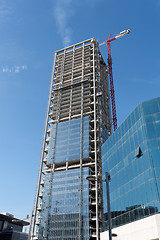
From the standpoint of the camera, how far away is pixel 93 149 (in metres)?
112

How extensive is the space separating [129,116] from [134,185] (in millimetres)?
16443

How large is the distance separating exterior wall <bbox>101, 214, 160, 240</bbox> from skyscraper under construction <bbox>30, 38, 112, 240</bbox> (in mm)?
36418

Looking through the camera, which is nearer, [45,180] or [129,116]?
[129,116]

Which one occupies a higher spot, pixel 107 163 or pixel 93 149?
pixel 93 149

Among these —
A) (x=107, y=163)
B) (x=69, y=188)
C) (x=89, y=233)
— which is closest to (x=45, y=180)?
(x=69, y=188)

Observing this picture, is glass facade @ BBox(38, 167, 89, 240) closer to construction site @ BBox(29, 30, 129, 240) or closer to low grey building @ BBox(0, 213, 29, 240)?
construction site @ BBox(29, 30, 129, 240)

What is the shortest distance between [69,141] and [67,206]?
32.1 meters

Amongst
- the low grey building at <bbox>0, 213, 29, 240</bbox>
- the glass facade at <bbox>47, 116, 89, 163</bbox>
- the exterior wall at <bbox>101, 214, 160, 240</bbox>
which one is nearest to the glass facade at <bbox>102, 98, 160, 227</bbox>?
the exterior wall at <bbox>101, 214, 160, 240</bbox>

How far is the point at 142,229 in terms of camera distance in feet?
128

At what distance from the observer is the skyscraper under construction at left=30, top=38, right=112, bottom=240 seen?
91125mm

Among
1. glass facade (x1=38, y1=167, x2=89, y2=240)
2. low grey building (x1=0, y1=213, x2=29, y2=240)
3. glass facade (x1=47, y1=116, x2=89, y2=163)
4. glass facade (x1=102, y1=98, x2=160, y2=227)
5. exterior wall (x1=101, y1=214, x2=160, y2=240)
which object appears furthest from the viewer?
glass facade (x1=47, y1=116, x2=89, y2=163)

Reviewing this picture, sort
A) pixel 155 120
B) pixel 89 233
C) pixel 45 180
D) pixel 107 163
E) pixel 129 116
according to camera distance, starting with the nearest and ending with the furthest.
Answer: pixel 155 120 → pixel 129 116 → pixel 107 163 → pixel 89 233 → pixel 45 180

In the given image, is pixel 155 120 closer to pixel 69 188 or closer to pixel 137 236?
pixel 137 236

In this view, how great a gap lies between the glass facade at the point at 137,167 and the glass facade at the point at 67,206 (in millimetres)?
40060
